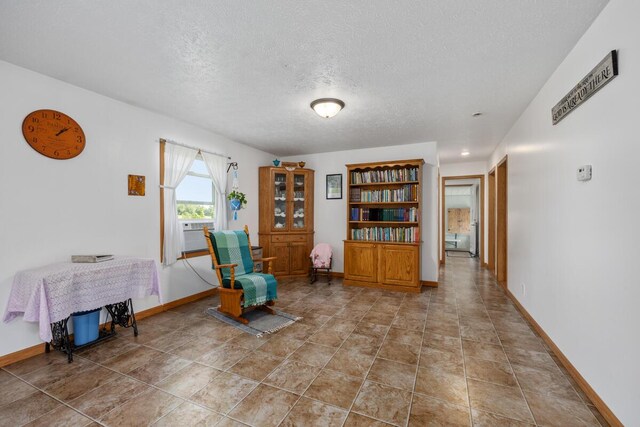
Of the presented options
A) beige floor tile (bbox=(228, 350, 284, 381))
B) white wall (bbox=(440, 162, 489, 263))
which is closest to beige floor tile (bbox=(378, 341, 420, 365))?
beige floor tile (bbox=(228, 350, 284, 381))

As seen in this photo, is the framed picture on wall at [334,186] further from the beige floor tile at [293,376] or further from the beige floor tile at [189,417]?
the beige floor tile at [189,417]

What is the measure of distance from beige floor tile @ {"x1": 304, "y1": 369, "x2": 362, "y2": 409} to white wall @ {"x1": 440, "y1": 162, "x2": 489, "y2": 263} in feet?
18.4

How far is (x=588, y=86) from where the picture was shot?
1887mm

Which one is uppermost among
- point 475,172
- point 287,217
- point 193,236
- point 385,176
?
point 475,172

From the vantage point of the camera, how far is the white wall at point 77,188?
2.40m

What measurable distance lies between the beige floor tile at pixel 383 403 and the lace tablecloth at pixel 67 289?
2393mm

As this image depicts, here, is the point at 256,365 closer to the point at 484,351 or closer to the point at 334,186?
the point at 484,351

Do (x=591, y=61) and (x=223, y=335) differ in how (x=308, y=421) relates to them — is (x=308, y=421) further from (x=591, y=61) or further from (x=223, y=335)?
(x=591, y=61)

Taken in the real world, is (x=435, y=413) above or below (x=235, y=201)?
below

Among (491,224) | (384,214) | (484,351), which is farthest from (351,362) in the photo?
(491,224)

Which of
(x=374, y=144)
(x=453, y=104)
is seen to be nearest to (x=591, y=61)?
(x=453, y=104)

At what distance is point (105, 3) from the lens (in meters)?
1.71

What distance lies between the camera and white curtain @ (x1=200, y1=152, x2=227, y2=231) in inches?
173

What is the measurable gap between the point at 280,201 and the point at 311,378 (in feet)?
12.8
